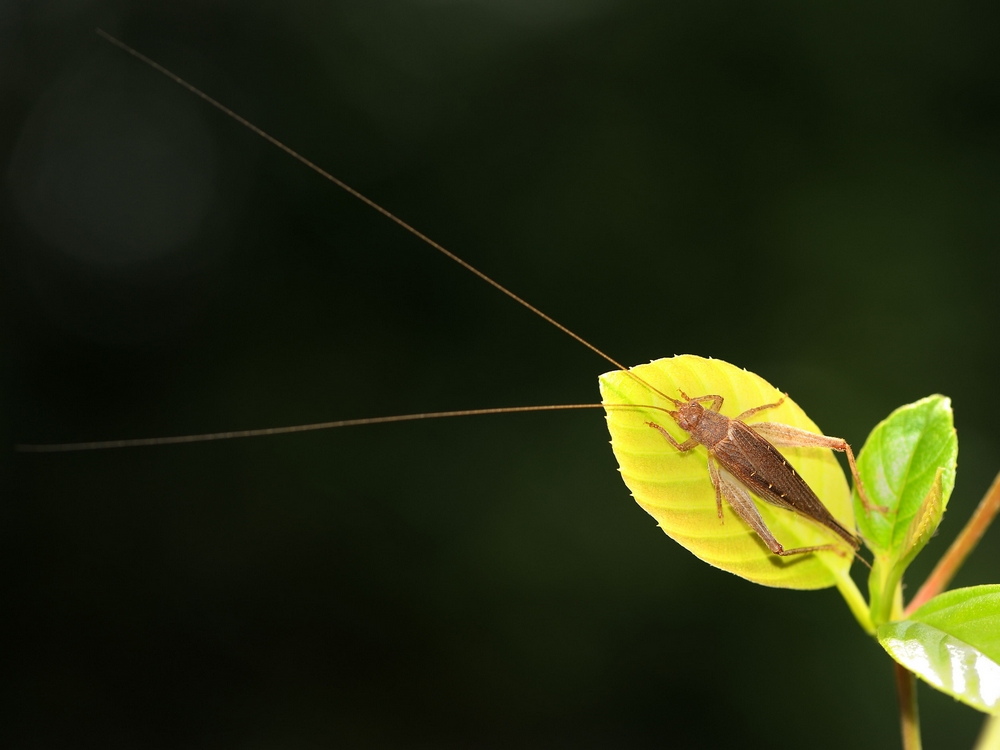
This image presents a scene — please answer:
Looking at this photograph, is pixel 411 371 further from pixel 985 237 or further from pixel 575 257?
pixel 985 237

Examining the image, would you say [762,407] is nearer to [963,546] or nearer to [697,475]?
[697,475]

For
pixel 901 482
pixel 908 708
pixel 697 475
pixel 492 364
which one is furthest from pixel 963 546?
pixel 492 364

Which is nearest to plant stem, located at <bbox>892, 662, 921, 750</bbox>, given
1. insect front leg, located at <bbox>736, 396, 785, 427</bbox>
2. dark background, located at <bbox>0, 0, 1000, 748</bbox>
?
insect front leg, located at <bbox>736, 396, 785, 427</bbox>

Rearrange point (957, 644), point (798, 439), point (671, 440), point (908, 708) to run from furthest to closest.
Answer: point (798, 439)
point (671, 440)
point (908, 708)
point (957, 644)

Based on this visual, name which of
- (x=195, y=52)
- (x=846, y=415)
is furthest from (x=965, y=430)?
(x=195, y=52)

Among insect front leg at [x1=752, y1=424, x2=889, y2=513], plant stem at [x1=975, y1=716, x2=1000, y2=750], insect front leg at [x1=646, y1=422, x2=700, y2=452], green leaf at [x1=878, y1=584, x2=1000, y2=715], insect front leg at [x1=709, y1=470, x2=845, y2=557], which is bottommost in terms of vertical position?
plant stem at [x1=975, y1=716, x2=1000, y2=750]

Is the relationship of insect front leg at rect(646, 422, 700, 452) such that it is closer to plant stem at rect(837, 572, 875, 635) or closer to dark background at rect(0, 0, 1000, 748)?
plant stem at rect(837, 572, 875, 635)
